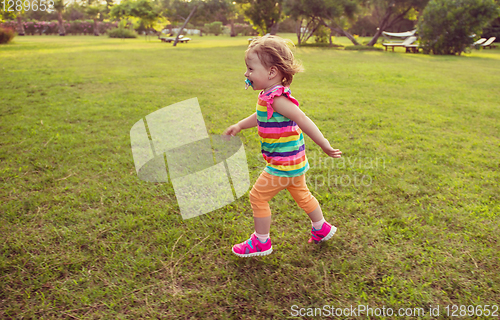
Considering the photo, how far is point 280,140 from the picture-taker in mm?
1798

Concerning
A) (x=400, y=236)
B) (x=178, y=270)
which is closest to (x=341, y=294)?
(x=400, y=236)

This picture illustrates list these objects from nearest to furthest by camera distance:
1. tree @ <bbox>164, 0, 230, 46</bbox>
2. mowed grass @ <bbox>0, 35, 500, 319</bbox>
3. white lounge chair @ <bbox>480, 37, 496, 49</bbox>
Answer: mowed grass @ <bbox>0, 35, 500, 319</bbox> < white lounge chair @ <bbox>480, 37, 496, 49</bbox> < tree @ <bbox>164, 0, 230, 46</bbox>

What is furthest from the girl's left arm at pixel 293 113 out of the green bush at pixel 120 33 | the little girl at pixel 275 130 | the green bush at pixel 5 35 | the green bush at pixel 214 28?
the green bush at pixel 214 28

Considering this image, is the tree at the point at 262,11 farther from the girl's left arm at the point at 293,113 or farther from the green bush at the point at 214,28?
the girl's left arm at the point at 293,113

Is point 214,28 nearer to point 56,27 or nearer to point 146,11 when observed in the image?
point 146,11

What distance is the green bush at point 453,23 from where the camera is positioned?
1639 centimetres

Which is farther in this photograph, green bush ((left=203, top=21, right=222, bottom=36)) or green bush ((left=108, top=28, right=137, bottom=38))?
green bush ((left=203, top=21, right=222, bottom=36))

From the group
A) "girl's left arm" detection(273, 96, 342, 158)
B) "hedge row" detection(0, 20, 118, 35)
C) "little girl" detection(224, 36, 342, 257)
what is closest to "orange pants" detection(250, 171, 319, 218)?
"little girl" detection(224, 36, 342, 257)

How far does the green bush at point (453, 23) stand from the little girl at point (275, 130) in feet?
64.7

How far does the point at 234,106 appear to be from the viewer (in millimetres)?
5746

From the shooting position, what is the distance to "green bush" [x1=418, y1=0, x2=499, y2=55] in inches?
645

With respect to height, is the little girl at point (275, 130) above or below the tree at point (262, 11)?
below

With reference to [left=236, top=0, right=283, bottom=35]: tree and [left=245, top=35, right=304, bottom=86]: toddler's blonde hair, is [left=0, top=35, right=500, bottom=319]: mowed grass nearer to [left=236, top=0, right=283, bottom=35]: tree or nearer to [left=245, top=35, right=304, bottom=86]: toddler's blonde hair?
[left=245, top=35, right=304, bottom=86]: toddler's blonde hair

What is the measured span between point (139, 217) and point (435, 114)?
17.2 ft
